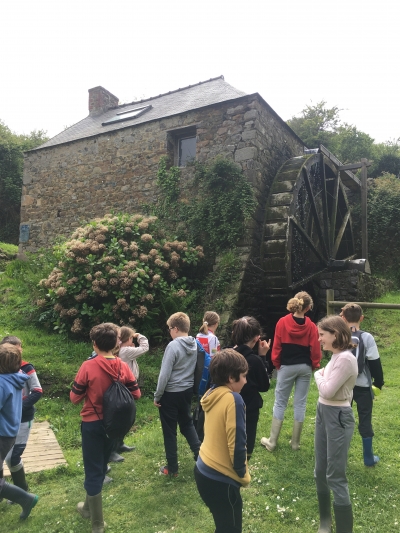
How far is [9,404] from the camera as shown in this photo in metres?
3.17

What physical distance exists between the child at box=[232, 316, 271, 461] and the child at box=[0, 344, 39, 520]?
5.72 ft

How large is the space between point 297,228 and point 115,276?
12.0 ft

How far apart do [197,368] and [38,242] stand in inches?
384

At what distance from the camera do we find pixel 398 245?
46.0 feet

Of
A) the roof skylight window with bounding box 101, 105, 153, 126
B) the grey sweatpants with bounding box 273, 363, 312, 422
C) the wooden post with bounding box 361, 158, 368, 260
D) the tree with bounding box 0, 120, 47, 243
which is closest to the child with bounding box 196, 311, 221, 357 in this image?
the grey sweatpants with bounding box 273, 363, 312, 422

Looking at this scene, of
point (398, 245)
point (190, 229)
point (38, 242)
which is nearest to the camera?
point (190, 229)

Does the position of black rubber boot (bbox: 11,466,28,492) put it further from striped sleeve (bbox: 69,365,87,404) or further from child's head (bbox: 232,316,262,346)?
child's head (bbox: 232,316,262,346)

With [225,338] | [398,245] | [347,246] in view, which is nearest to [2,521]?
[225,338]

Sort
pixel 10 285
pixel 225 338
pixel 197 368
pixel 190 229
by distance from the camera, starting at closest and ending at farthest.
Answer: pixel 197 368 < pixel 225 338 < pixel 190 229 < pixel 10 285

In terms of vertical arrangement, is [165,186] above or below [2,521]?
above

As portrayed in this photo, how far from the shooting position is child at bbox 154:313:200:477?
12.4 ft

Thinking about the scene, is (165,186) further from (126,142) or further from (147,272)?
(147,272)

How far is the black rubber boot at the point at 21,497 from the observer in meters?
3.23

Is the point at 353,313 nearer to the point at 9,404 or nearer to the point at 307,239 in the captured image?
the point at 9,404
